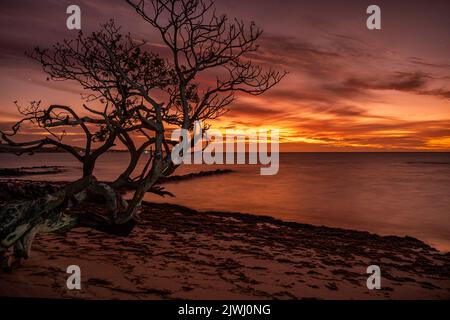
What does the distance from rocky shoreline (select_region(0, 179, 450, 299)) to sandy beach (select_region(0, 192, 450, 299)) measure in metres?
0.02

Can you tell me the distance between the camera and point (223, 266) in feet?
26.4

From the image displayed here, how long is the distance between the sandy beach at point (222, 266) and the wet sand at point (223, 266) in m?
0.02

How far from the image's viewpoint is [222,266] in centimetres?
803

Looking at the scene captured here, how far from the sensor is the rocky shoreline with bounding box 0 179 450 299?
627 centimetres

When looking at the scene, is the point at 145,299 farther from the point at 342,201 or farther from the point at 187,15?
the point at 342,201

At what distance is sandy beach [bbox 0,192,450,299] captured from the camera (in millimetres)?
6262

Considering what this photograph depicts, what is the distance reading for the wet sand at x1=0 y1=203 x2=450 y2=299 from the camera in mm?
6266

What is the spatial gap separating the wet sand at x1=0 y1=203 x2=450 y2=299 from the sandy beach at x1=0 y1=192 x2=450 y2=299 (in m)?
0.02

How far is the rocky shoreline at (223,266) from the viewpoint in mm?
6266

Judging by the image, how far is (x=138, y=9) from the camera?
7578 mm

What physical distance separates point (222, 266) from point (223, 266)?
1.0 inches

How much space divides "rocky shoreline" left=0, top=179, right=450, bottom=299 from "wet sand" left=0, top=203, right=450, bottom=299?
0.02m

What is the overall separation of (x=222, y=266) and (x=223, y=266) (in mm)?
25
